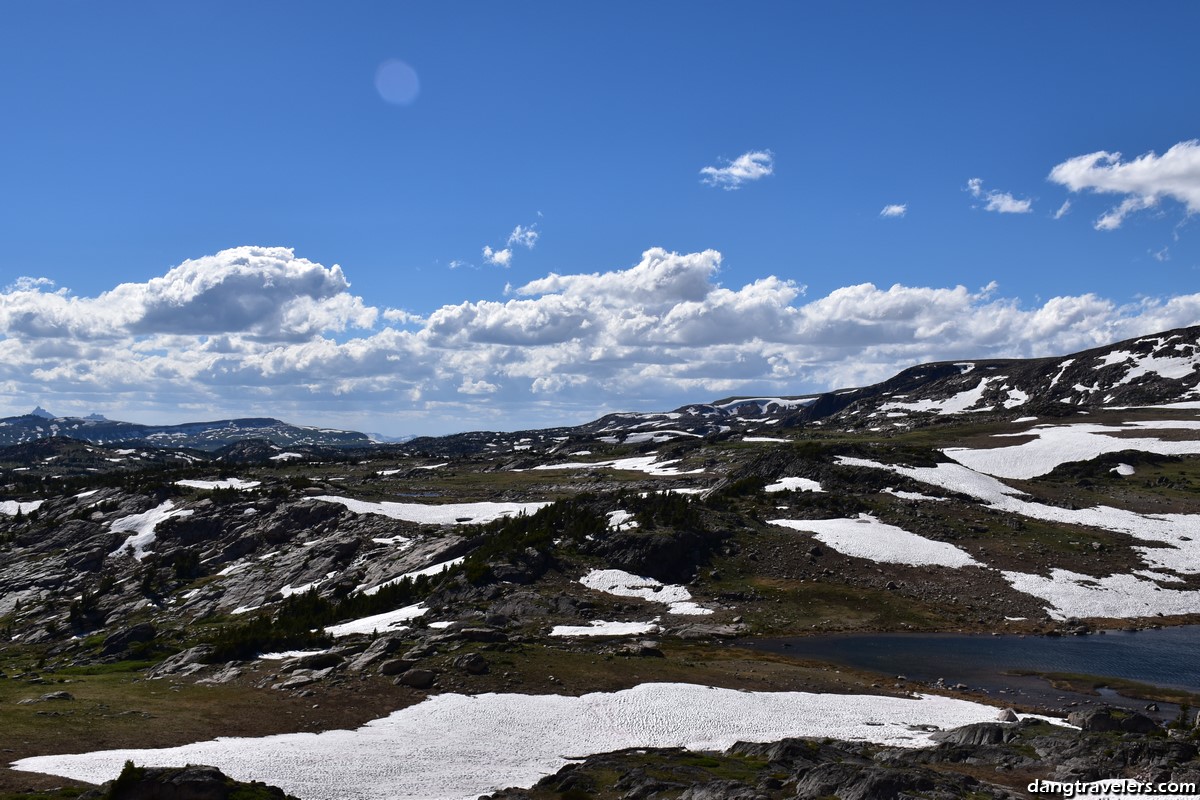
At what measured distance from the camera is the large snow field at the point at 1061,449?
384ft

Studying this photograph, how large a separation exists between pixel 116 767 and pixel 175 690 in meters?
16.4

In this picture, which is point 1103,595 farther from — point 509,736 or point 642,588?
point 509,736

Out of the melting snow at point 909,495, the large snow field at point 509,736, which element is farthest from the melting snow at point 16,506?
the melting snow at point 909,495

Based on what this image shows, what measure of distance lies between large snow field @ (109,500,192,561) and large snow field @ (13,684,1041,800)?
7234cm

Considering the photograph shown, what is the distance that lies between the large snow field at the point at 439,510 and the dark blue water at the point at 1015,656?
45315 mm

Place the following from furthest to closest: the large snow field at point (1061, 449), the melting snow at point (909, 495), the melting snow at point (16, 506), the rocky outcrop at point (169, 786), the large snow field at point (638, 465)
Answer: the large snow field at point (638, 465) → the melting snow at point (16, 506) → the large snow field at point (1061, 449) → the melting snow at point (909, 495) → the rocky outcrop at point (169, 786)

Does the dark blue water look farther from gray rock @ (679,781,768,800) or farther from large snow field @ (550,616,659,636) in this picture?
gray rock @ (679,781,768,800)

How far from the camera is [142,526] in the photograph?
100188mm

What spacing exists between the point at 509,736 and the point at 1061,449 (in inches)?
4580

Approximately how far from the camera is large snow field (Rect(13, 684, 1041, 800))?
2845 centimetres

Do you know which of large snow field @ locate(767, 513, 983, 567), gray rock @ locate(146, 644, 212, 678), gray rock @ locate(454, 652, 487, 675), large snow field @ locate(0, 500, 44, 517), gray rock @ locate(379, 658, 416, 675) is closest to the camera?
gray rock @ locate(454, 652, 487, 675)

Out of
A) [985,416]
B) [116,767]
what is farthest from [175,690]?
[985,416]

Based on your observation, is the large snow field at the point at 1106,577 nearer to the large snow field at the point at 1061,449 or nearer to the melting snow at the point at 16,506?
the large snow field at the point at 1061,449

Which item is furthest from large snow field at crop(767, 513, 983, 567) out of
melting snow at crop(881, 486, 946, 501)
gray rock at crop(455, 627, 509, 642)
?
gray rock at crop(455, 627, 509, 642)
